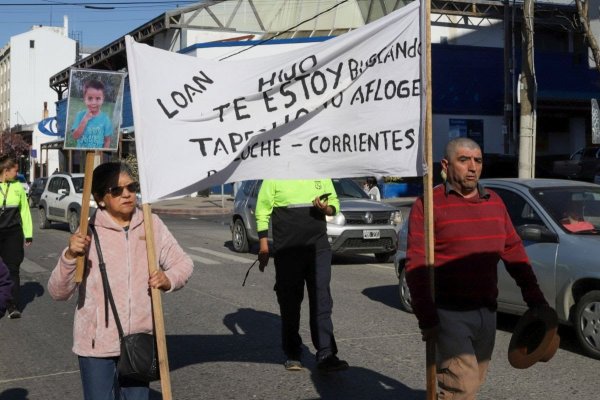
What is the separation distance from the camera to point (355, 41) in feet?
16.3

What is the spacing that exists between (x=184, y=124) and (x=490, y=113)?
37255 mm

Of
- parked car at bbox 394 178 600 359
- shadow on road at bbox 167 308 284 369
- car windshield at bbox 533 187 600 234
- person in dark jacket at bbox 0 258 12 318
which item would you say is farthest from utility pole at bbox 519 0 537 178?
person in dark jacket at bbox 0 258 12 318

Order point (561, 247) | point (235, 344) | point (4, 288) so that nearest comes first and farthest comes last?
point (4, 288), point (561, 247), point (235, 344)

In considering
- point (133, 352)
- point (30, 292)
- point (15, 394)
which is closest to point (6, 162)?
point (30, 292)

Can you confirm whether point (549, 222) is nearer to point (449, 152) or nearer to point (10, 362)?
point (449, 152)

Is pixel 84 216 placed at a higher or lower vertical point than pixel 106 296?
higher

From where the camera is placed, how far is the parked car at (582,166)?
3106 centimetres

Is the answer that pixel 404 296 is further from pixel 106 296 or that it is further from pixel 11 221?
pixel 106 296

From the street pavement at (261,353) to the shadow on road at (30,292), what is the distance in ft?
0.06

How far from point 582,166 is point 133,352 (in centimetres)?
3006

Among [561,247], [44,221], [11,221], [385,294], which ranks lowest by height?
[385,294]

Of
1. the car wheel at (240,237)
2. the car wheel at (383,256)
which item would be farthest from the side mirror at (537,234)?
the car wheel at (240,237)

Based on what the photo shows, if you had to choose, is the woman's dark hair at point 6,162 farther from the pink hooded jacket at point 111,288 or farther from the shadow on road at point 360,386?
the pink hooded jacket at point 111,288

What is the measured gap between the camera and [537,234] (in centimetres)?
777
